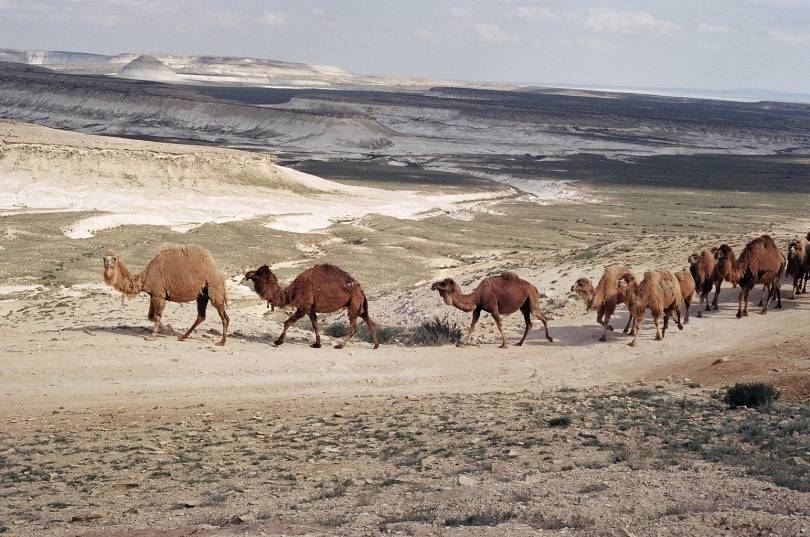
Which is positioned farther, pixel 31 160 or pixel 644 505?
pixel 31 160

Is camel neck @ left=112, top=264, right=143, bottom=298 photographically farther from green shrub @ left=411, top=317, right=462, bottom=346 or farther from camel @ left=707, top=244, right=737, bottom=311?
camel @ left=707, top=244, right=737, bottom=311

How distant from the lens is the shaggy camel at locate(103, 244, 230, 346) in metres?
18.8

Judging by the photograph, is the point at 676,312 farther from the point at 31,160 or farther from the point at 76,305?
the point at 31,160

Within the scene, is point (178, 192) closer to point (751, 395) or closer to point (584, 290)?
point (584, 290)

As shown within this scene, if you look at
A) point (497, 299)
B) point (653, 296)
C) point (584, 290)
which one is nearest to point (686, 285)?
point (653, 296)

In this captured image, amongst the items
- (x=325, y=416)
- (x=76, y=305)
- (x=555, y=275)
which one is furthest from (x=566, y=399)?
(x=76, y=305)

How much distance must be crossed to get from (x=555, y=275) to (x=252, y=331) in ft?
33.0

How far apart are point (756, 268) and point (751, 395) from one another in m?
8.79

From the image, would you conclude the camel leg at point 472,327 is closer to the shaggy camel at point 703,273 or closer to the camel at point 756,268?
the shaggy camel at point 703,273

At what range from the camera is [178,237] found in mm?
44594

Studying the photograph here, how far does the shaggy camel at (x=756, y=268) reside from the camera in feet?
75.3

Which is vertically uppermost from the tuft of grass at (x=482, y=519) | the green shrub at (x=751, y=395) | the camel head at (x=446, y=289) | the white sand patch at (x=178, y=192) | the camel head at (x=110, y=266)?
the camel head at (x=110, y=266)

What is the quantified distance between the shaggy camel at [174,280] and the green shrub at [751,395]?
9225mm

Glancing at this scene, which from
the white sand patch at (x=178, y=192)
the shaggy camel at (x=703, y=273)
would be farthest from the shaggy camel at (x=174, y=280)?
the white sand patch at (x=178, y=192)
